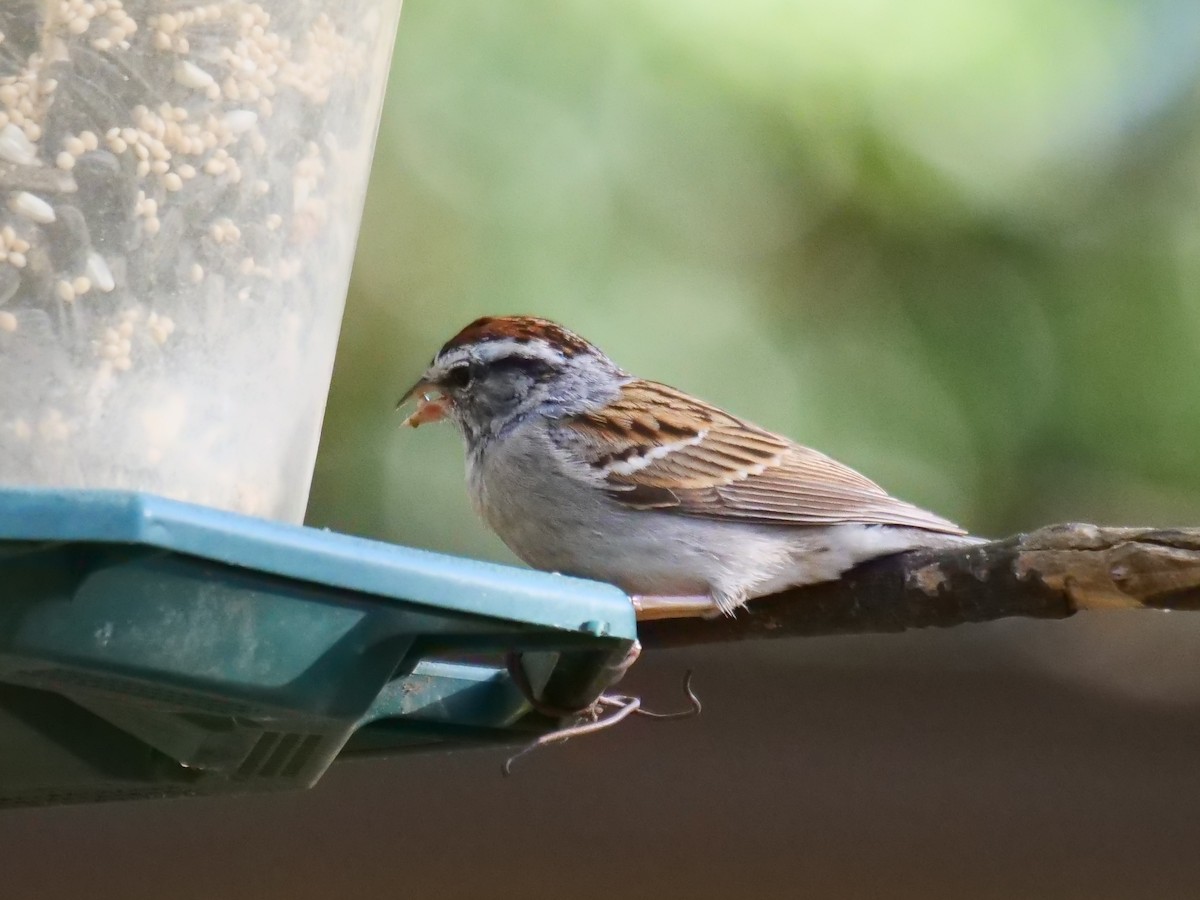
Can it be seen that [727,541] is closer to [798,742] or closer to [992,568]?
[798,742]

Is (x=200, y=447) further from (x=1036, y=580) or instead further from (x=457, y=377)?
(x=457, y=377)

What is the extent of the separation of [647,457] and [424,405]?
0.37 metres

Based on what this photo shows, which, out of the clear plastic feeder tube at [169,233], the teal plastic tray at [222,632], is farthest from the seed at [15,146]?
the teal plastic tray at [222,632]

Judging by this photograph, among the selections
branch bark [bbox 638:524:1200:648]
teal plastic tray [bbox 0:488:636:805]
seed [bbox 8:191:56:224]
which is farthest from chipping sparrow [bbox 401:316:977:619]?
seed [bbox 8:191:56:224]

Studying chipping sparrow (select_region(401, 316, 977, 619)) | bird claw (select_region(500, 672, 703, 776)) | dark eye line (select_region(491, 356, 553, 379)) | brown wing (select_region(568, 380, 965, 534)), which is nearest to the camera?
bird claw (select_region(500, 672, 703, 776))

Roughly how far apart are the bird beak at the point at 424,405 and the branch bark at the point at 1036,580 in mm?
833

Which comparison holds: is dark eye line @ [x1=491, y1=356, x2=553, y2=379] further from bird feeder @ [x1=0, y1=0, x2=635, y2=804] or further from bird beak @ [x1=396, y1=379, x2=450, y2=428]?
bird feeder @ [x1=0, y1=0, x2=635, y2=804]

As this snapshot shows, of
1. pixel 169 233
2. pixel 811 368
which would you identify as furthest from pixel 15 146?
pixel 811 368

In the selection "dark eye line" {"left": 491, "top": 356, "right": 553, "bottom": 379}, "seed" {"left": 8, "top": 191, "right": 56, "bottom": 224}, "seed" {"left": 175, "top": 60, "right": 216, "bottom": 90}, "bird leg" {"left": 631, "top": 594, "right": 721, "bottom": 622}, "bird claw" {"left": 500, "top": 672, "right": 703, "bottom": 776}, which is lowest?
"bird claw" {"left": 500, "top": 672, "right": 703, "bottom": 776}

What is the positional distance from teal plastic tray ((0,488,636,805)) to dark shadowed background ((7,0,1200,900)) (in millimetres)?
998

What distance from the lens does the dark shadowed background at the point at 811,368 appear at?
256 cm

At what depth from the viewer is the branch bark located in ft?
5.16

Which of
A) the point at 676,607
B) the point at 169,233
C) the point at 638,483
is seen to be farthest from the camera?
the point at 638,483

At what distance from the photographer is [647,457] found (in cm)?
266
